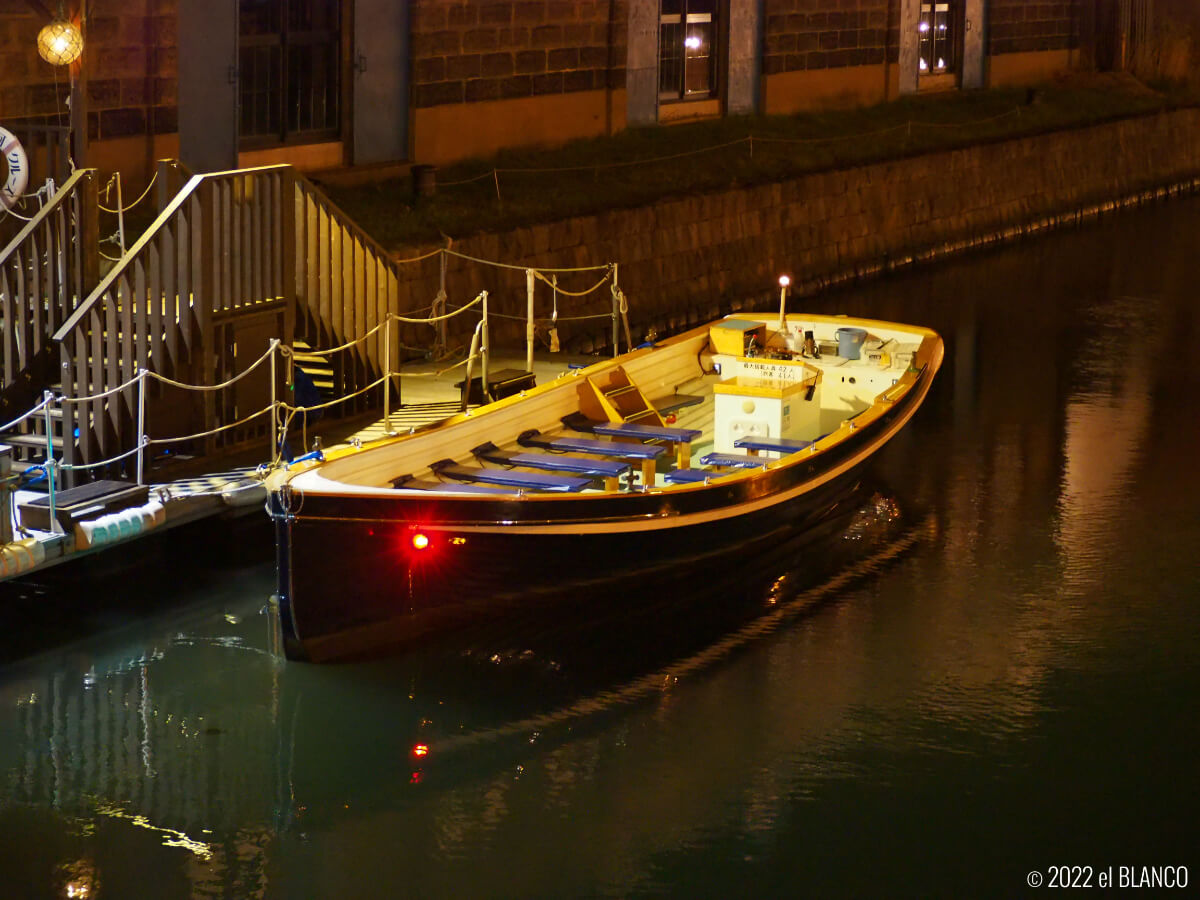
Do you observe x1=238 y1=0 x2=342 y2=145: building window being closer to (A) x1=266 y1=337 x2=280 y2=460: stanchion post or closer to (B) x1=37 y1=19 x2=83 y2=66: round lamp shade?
(B) x1=37 y1=19 x2=83 y2=66: round lamp shade

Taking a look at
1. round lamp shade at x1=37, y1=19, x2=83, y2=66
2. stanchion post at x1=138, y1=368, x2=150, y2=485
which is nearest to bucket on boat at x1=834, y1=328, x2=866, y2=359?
stanchion post at x1=138, y1=368, x2=150, y2=485

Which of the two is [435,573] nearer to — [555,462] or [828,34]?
[555,462]

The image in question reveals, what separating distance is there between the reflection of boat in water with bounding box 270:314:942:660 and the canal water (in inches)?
13.9

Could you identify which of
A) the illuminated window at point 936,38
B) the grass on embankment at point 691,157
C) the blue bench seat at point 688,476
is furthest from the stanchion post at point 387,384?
the illuminated window at point 936,38

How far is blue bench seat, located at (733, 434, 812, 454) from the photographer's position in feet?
41.8

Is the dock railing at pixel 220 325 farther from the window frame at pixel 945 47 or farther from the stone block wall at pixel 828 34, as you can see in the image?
the window frame at pixel 945 47

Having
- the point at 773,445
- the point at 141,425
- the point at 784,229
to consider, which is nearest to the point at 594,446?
the point at 773,445

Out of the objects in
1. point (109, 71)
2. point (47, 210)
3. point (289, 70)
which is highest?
point (289, 70)

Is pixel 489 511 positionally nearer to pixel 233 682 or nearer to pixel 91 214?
pixel 233 682

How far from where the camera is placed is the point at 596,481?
11797 millimetres

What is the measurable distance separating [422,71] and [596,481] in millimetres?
10737

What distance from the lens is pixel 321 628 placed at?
1038cm

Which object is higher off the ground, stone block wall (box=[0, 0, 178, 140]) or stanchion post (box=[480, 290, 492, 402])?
stone block wall (box=[0, 0, 178, 140])

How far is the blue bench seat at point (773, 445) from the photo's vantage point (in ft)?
41.8
